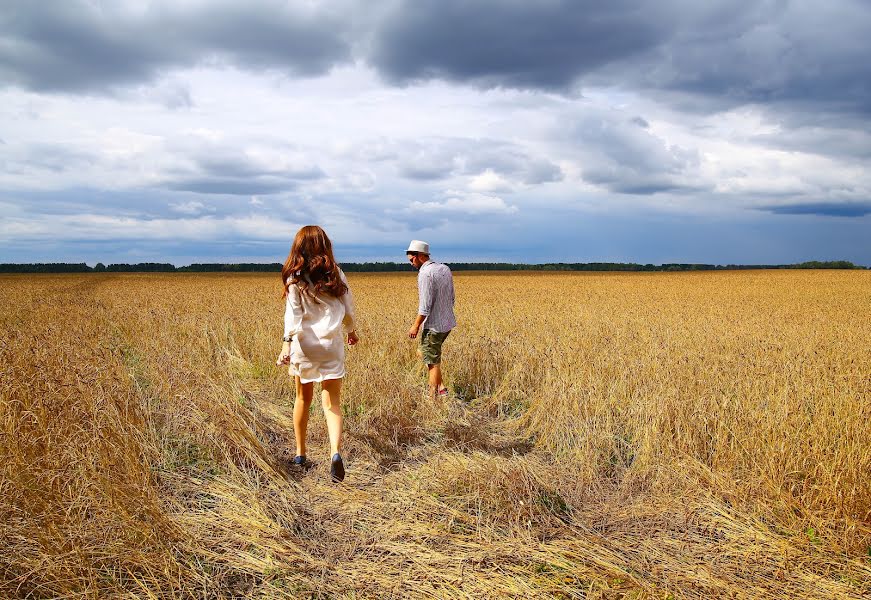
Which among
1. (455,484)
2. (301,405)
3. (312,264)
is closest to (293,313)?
(312,264)

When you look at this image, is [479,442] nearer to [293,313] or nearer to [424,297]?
[424,297]

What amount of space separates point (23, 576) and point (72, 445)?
1.36 metres

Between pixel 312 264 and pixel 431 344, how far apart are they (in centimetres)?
304

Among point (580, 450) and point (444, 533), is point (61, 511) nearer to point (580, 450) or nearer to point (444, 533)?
point (444, 533)

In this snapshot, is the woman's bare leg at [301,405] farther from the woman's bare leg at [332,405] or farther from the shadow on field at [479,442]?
the shadow on field at [479,442]

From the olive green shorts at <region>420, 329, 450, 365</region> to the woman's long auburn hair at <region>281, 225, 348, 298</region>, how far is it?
9.08ft

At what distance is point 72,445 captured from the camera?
4438 mm

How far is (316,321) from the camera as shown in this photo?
16.9 feet

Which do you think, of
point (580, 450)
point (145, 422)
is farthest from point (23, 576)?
point (580, 450)

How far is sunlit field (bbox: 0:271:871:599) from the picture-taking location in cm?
357

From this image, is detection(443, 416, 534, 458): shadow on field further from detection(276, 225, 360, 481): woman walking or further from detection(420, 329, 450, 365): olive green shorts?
detection(276, 225, 360, 481): woman walking

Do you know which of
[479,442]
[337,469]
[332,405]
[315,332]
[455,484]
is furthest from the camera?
[479,442]

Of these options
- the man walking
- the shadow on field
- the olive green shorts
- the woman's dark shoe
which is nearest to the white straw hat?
the man walking

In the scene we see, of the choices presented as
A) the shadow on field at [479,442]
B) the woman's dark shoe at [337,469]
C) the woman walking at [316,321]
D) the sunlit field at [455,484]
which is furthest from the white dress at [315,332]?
the shadow on field at [479,442]
